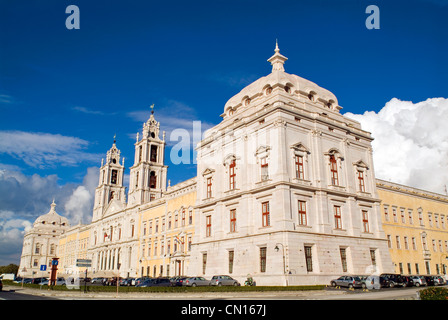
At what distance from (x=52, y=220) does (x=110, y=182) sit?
48.1 metres

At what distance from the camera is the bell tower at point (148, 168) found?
3543 inches

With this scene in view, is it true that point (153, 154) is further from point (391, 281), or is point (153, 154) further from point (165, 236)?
point (391, 281)

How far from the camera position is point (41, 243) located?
140 metres

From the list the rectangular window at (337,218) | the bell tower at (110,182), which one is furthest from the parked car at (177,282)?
the bell tower at (110,182)

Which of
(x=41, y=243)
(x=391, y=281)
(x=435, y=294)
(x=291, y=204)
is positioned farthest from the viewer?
(x=41, y=243)

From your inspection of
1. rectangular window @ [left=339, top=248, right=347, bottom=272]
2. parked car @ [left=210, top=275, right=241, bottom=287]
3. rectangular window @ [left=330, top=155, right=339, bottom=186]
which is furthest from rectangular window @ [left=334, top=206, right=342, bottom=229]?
parked car @ [left=210, top=275, right=241, bottom=287]

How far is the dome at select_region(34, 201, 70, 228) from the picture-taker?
14490cm

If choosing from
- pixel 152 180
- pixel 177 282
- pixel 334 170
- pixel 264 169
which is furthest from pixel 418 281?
pixel 152 180

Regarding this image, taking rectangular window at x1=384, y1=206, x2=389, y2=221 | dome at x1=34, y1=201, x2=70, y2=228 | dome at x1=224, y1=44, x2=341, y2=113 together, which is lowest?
rectangular window at x1=384, y1=206, x2=389, y2=221

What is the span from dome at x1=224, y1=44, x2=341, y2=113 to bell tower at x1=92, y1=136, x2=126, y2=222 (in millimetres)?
68238

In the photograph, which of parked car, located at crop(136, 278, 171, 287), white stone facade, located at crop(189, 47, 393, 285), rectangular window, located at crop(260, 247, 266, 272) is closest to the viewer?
white stone facade, located at crop(189, 47, 393, 285)

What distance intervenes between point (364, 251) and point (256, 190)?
1488 centimetres

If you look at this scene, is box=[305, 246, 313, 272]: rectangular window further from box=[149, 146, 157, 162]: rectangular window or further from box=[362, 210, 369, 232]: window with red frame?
box=[149, 146, 157, 162]: rectangular window

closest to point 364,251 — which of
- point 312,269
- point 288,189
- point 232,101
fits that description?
point 312,269
